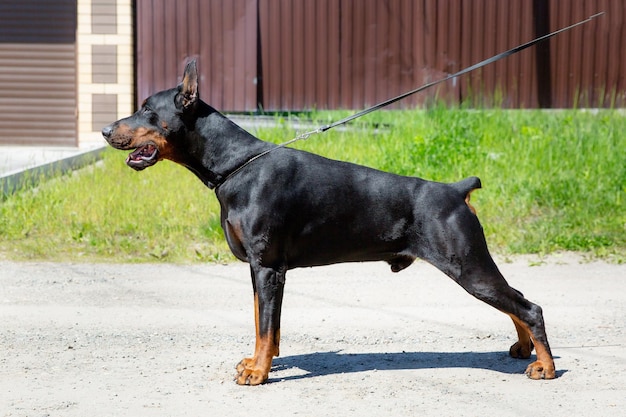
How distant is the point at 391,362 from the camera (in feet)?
19.4

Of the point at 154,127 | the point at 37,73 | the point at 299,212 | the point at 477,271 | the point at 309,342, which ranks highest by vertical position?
the point at 37,73

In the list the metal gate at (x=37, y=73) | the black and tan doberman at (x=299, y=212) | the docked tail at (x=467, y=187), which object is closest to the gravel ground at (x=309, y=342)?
the black and tan doberman at (x=299, y=212)

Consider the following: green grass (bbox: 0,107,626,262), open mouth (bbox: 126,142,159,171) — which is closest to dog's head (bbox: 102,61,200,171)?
open mouth (bbox: 126,142,159,171)

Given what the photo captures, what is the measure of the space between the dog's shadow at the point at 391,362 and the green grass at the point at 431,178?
3053mm

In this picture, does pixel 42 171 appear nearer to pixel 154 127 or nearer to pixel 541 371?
pixel 154 127

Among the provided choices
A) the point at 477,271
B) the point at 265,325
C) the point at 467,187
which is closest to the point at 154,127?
the point at 265,325

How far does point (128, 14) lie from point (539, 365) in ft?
34.7

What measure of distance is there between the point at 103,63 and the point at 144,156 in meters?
9.63

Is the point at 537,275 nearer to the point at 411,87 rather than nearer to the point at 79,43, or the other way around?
the point at 411,87

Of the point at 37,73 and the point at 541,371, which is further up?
the point at 37,73

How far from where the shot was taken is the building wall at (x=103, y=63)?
47.7 ft

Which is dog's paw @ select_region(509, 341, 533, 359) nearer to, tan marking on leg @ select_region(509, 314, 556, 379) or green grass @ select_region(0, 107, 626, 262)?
tan marking on leg @ select_region(509, 314, 556, 379)

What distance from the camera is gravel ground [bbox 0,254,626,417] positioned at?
5.11 m

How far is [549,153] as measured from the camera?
11344 millimetres
